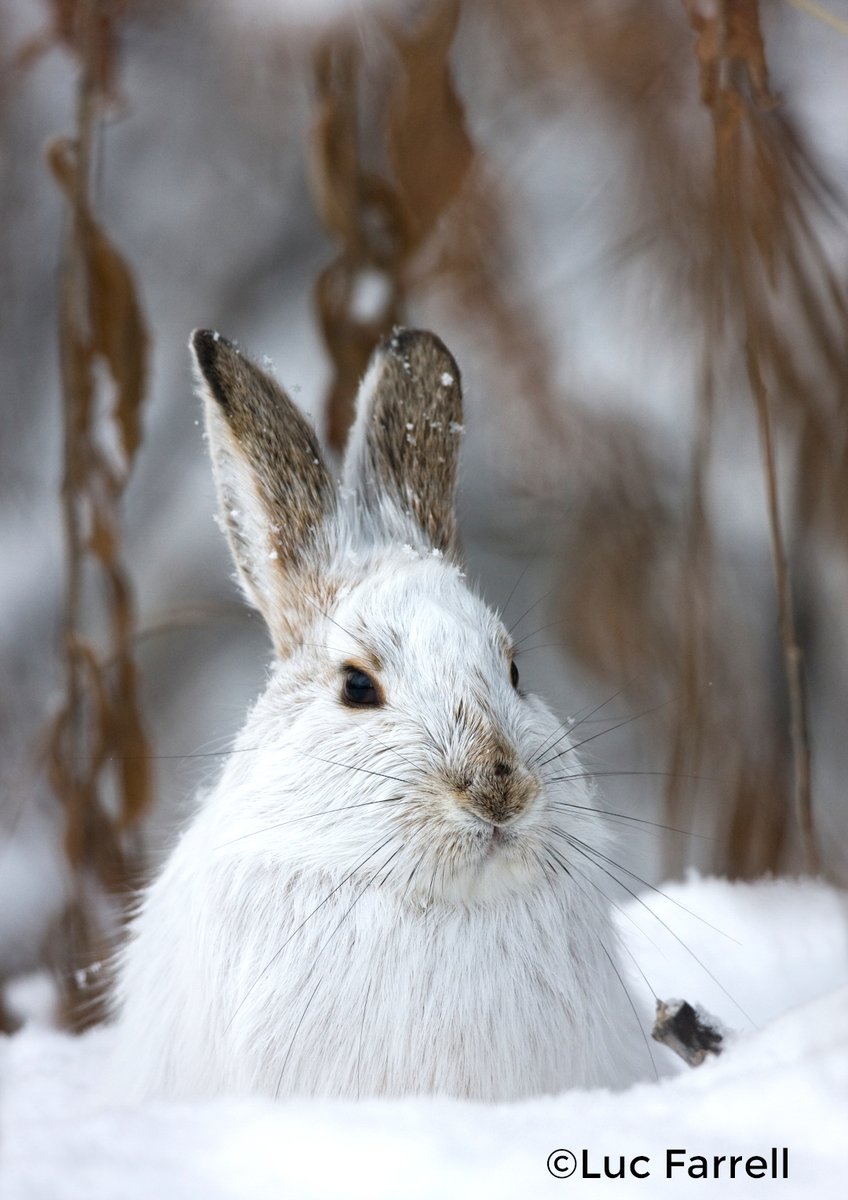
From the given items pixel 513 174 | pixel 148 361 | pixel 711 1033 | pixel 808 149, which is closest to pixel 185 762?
pixel 148 361

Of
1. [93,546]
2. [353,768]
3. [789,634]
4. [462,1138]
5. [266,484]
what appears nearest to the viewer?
[462,1138]

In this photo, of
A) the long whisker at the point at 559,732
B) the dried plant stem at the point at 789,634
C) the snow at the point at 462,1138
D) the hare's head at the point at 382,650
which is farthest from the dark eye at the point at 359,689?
the dried plant stem at the point at 789,634

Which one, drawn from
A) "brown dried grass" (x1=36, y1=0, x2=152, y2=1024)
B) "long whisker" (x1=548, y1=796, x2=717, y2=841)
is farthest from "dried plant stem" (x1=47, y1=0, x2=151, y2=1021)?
"long whisker" (x1=548, y1=796, x2=717, y2=841)

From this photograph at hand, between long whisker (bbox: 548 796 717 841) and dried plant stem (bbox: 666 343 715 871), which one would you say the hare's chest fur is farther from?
dried plant stem (bbox: 666 343 715 871)

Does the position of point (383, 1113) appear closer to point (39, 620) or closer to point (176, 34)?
point (39, 620)

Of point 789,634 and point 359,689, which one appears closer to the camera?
point 359,689

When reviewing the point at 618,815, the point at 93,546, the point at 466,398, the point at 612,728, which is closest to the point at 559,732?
the point at 618,815

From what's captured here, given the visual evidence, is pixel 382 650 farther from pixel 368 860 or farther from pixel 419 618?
pixel 368 860

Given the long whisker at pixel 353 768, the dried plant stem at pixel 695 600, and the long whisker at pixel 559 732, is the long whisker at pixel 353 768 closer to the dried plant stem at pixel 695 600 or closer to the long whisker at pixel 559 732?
the long whisker at pixel 559 732
